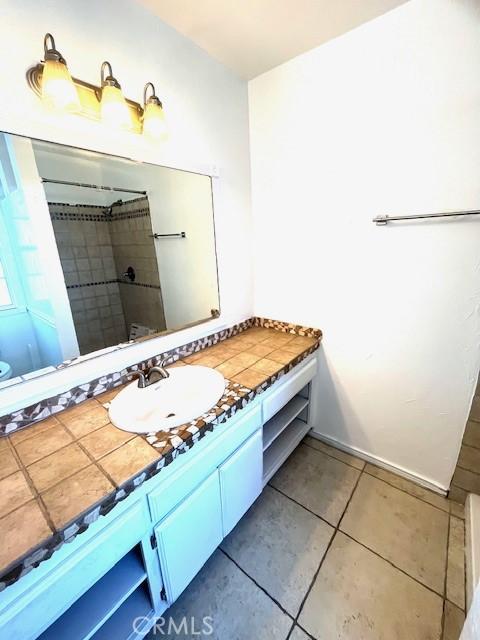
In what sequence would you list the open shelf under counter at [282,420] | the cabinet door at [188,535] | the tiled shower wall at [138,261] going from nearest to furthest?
1. the cabinet door at [188,535]
2. the tiled shower wall at [138,261]
3. the open shelf under counter at [282,420]

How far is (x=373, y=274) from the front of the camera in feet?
4.69

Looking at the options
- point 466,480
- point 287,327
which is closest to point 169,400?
point 287,327

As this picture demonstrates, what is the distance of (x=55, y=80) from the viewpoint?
0.84m

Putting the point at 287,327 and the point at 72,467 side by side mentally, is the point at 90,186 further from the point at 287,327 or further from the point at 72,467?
the point at 287,327

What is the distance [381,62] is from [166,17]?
3.17ft

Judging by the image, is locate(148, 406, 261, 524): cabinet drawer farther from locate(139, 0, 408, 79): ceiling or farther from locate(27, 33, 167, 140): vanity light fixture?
locate(139, 0, 408, 79): ceiling

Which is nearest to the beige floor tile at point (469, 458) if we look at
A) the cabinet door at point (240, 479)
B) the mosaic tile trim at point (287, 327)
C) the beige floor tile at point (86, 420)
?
the mosaic tile trim at point (287, 327)

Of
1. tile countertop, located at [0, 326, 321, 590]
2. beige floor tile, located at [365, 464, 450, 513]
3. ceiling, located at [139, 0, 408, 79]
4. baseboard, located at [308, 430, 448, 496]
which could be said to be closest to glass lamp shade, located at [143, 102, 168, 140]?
ceiling, located at [139, 0, 408, 79]

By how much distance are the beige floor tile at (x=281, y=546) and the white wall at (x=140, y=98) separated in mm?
1032

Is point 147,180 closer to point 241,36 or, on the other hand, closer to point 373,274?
point 241,36

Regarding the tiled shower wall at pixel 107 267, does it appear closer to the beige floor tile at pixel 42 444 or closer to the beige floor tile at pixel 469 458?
the beige floor tile at pixel 42 444

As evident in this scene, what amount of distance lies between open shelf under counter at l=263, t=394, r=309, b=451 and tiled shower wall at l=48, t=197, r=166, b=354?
0.84 m

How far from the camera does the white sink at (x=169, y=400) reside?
952 mm

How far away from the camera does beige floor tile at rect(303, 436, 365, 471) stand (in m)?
1.73
